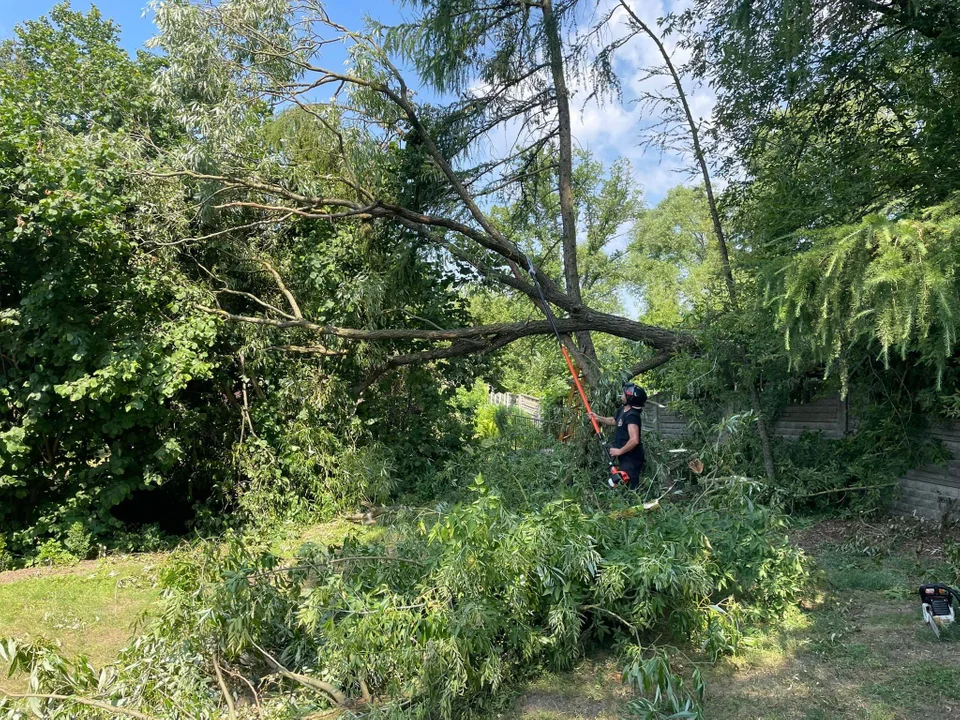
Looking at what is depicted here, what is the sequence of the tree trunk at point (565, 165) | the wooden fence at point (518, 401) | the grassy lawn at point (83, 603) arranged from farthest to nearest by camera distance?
the wooden fence at point (518, 401) < the tree trunk at point (565, 165) < the grassy lawn at point (83, 603)

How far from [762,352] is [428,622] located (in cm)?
545

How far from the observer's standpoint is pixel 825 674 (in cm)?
360

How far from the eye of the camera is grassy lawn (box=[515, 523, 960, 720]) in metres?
3.26

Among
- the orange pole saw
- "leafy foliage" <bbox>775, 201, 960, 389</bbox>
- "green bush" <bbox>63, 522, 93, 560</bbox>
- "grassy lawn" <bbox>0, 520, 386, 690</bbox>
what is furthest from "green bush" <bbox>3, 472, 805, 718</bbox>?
"green bush" <bbox>63, 522, 93, 560</bbox>

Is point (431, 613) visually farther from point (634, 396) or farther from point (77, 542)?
point (77, 542)

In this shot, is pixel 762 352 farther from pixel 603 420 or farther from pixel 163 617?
pixel 163 617

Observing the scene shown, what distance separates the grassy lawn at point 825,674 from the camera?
326 centimetres

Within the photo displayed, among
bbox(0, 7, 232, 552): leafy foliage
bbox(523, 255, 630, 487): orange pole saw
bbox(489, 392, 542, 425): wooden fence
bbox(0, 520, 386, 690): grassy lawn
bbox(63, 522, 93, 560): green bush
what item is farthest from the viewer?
bbox(489, 392, 542, 425): wooden fence

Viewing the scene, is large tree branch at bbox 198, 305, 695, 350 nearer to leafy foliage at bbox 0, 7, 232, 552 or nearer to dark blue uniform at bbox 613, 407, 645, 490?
leafy foliage at bbox 0, 7, 232, 552

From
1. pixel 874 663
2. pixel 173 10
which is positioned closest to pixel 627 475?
pixel 874 663

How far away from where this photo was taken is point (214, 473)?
8.92 meters

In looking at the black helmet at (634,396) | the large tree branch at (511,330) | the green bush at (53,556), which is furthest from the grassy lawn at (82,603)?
the black helmet at (634,396)

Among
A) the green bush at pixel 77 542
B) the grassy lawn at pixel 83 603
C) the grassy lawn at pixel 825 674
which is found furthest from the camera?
the green bush at pixel 77 542

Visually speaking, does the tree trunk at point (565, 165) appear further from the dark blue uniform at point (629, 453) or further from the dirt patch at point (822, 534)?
the dirt patch at point (822, 534)
